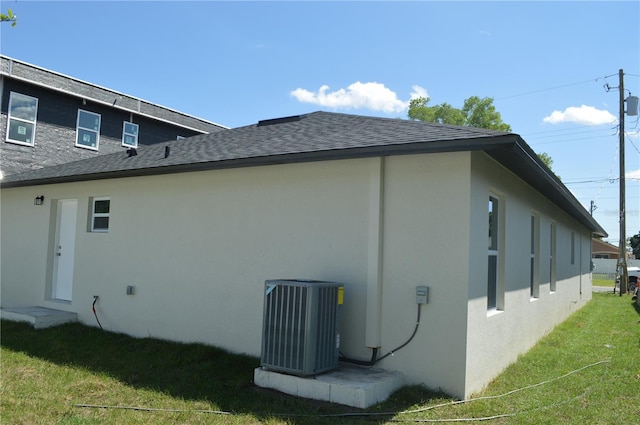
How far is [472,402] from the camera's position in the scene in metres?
5.38

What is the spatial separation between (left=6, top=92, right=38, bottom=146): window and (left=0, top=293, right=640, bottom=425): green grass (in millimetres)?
7273

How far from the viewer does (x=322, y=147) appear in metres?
6.50

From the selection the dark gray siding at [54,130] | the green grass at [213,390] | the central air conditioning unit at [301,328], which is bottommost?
the green grass at [213,390]

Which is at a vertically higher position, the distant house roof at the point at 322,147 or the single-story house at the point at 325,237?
the distant house roof at the point at 322,147

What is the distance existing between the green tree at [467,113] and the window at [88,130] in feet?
82.6

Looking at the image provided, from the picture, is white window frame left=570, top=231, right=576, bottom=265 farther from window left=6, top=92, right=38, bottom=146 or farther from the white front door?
window left=6, top=92, right=38, bottom=146

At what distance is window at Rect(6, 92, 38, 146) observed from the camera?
13.6m

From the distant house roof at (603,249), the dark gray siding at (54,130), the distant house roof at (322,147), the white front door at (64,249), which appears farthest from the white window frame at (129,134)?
the distant house roof at (603,249)

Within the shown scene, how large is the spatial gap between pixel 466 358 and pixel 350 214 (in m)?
2.13

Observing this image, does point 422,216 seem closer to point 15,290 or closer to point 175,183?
point 175,183

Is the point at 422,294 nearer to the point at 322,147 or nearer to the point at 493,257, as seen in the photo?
the point at 493,257

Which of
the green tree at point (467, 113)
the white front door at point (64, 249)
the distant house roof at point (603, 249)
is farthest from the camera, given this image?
the distant house roof at point (603, 249)

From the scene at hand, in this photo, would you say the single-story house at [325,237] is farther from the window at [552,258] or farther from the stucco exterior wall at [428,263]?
the window at [552,258]

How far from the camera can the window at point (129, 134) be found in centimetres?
1650
